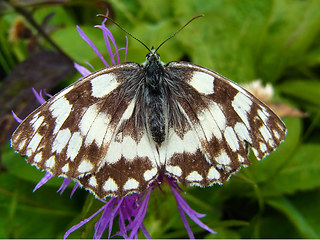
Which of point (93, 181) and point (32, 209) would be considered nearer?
point (93, 181)

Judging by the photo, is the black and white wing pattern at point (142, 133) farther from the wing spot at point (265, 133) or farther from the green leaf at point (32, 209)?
the green leaf at point (32, 209)

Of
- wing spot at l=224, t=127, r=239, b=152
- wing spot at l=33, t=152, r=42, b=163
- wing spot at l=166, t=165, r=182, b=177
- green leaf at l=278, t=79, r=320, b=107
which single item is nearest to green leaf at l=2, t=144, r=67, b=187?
wing spot at l=33, t=152, r=42, b=163

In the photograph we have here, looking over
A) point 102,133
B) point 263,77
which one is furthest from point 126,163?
point 263,77

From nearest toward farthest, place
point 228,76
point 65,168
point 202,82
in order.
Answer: point 65,168
point 202,82
point 228,76

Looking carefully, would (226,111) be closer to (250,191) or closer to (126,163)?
(126,163)

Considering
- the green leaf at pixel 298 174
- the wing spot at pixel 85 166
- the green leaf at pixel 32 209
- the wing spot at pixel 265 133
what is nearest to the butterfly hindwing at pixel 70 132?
the wing spot at pixel 85 166

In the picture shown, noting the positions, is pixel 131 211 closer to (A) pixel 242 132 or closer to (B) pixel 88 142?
(B) pixel 88 142

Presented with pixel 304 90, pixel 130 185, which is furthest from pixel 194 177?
pixel 304 90
